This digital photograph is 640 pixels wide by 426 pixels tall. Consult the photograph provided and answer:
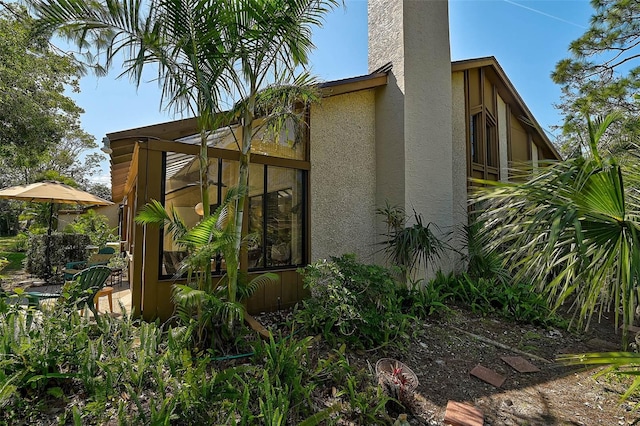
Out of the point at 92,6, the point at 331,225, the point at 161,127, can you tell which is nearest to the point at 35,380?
the point at 161,127

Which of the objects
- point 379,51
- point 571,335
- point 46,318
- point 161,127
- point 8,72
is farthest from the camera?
point 8,72

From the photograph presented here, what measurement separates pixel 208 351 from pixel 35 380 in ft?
5.68

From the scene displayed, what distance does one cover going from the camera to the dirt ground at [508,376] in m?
3.90

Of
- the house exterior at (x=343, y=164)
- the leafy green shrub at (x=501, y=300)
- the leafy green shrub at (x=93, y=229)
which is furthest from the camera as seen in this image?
the leafy green shrub at (x=93, y=229)

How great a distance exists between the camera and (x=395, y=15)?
827 centimetres

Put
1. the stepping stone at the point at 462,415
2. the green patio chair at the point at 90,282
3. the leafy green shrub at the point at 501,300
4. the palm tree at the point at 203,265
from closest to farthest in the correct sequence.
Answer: the stepping stone at the point at 462,415, the palm tree at the point at 203,265, the green patio chair at the point at 90,282, the leafy green shrub at the point at 501,300

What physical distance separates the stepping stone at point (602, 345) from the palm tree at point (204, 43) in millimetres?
6816

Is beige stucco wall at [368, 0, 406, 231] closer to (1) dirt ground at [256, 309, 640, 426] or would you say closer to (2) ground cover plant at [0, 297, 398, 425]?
(1) dirt ground at [256, 309, 640, 426]

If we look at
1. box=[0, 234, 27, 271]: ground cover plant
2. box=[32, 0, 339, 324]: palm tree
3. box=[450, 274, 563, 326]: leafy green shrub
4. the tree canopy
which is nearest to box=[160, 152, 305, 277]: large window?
box=[32, 0, 339, 324]: palm tree

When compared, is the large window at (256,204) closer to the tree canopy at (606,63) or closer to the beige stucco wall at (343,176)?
the beige stucco wall at (343,176)

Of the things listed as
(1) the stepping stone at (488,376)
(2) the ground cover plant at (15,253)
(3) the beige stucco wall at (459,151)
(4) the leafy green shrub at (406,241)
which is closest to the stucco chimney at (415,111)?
(4) the leafy green shrub at (406,241)

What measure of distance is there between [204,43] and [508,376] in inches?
259

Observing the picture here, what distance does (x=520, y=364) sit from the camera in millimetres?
5164

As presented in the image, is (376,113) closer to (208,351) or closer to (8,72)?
(208,351)
